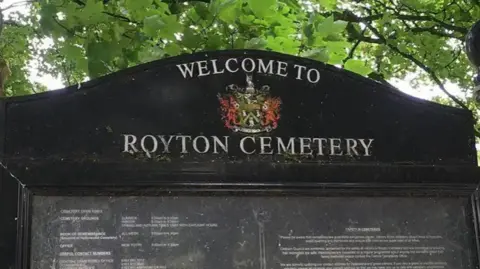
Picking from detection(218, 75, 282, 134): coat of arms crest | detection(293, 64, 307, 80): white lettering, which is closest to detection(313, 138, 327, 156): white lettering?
detection(218, 75, 282, 134): coat of arms crest

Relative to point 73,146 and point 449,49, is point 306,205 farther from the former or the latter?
point 449,49

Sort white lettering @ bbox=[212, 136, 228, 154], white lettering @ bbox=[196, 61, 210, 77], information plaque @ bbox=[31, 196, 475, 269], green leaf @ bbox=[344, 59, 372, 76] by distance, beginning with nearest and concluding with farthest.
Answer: information plaque @ bbox=[31, 196, 475, 269], white lettering @ bbox=[212, 136, 228, 154], white lettering @ bbox=[196, 61, 210, 77], green leaf @ bbox=[344, 59, 372, 76]

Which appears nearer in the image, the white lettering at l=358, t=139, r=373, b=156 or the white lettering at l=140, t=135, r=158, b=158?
the white lettering at l=140, t=135, r=158, b=158

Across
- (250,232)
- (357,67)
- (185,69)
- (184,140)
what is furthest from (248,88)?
(357,67)

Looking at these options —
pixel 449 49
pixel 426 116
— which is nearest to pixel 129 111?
pixel 426 116

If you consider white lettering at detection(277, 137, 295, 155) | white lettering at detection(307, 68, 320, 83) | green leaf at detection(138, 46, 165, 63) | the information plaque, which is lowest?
the information plaque

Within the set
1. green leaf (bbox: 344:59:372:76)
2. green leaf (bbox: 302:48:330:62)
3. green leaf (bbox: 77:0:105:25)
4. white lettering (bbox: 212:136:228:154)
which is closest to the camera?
white lettering (bbox: 212:136:228:154)

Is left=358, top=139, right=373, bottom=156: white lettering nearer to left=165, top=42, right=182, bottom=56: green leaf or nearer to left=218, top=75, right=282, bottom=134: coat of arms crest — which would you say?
left=218, top=75, right=282, bottom=134: coat of arms crest

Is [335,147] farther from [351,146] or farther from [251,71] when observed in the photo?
[251,71]

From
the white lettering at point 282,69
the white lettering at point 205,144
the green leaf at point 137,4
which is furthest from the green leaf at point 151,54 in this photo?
the white lettering at point 205,144

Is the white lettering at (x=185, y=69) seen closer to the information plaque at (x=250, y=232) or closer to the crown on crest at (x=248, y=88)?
the crown on crest at (x=248, y=88)

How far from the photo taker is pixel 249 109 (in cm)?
337

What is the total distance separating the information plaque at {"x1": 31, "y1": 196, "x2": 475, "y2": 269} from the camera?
299cm

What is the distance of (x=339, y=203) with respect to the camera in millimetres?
3289
